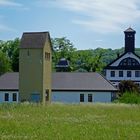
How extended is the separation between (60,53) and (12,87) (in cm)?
3840

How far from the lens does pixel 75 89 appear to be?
77312 mm

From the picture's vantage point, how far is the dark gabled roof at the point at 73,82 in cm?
7700

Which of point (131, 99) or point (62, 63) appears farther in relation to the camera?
point (62, 63)

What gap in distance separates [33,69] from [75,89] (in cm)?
1467

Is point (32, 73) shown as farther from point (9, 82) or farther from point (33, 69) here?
point (9, 82)

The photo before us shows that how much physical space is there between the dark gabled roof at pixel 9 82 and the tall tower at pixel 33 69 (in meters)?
12.8

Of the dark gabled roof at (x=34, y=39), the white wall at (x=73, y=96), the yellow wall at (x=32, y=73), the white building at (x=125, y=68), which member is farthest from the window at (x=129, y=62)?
the yellow wall at (x=32, y=73)

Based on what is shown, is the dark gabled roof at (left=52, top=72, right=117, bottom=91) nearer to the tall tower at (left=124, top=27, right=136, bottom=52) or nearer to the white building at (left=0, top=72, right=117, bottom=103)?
the white building at (left=0, top=72, right=117, bottom=103)

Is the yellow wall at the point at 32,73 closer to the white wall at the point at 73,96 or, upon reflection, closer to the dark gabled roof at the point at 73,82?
the dark gabled roof at the point at 73,82

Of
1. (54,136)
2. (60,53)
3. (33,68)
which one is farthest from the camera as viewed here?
(60,53)

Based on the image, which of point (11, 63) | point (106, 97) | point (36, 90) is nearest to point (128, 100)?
point (36, 90)

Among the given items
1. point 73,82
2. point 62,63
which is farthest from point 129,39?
point 73,82

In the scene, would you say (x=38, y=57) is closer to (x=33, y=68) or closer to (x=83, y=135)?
(x=33, y=68)

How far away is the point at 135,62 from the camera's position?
103m
